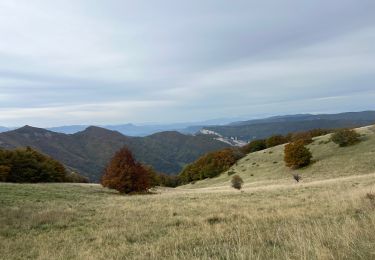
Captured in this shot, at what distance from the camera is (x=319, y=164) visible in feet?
204

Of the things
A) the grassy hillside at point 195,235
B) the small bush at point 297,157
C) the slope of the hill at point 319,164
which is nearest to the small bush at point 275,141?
the slope of the hill at point 319,164

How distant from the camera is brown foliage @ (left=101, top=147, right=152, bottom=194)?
147 feet

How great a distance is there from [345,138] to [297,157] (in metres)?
9.99

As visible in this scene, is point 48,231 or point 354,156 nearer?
point 48,231

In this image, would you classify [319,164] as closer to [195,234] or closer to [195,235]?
[195,234]

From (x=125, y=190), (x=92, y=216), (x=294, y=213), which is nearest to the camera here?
(x=294, y=213)

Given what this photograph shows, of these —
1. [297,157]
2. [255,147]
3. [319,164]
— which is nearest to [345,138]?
[319,164]

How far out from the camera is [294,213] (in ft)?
43.2

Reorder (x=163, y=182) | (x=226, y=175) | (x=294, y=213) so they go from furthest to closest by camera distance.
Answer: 1. (x=163, y=182)
2. (x=226, y=175)
3. (x=294, y=213)

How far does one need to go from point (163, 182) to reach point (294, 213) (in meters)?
97.9

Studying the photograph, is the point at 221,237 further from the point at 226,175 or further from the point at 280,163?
the point at 226,175

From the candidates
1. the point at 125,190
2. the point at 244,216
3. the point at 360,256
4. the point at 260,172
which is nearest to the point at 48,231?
the point at 244,216

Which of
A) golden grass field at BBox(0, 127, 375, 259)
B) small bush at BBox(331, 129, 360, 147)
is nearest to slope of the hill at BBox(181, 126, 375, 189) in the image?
small bush at BBox(331, 129, 360, 147)

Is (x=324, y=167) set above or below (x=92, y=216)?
below
